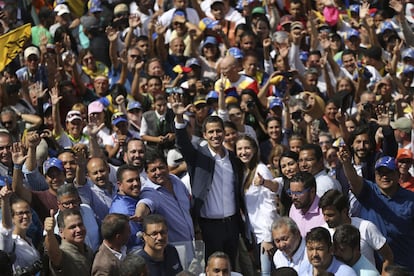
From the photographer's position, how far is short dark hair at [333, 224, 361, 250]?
966cm

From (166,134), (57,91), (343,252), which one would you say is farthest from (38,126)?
(343,252)

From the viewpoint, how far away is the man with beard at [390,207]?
11.3 meters

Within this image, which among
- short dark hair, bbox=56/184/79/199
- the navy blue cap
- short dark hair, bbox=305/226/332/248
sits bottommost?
the navy blue cap

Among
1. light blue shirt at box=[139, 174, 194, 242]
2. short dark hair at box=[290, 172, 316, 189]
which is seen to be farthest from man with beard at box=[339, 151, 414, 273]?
light blue shirt at box=[139, 174, 194, 242]

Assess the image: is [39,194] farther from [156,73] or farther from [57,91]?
[156,73]

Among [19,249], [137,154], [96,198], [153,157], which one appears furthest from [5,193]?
[137,154]

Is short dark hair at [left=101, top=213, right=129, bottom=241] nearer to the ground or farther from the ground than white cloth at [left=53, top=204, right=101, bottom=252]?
farther from the ground

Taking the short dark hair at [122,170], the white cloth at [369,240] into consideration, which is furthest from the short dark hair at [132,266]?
the white cloth at [369,240]

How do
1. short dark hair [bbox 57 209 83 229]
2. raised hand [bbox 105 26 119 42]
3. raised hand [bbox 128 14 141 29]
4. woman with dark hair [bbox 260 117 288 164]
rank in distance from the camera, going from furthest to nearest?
1. raised hand [bbox 128 14 141 29]
2. raised hand [bbox 105 26 119 42]
3. woman with dark hair [bbox 260 117 288 164]
4. short dark hair [bbox 57 209 83 229]

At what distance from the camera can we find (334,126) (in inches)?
564

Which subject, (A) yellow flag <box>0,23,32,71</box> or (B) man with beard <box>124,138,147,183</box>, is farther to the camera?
(A) yellow flag <box>0,23,32,71</box>

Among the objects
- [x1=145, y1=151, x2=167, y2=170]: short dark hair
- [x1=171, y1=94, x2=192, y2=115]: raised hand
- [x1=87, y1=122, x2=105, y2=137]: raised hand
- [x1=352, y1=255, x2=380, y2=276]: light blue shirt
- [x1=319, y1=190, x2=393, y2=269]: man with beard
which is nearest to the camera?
[x1=352, y1=255, x2=380, y2=276]: light blue shirt

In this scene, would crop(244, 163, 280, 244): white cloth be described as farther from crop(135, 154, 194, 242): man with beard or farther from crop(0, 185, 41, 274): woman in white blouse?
crop(0, 185, 41, 274): woman in white blouse

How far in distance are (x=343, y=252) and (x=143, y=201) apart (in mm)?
1959
